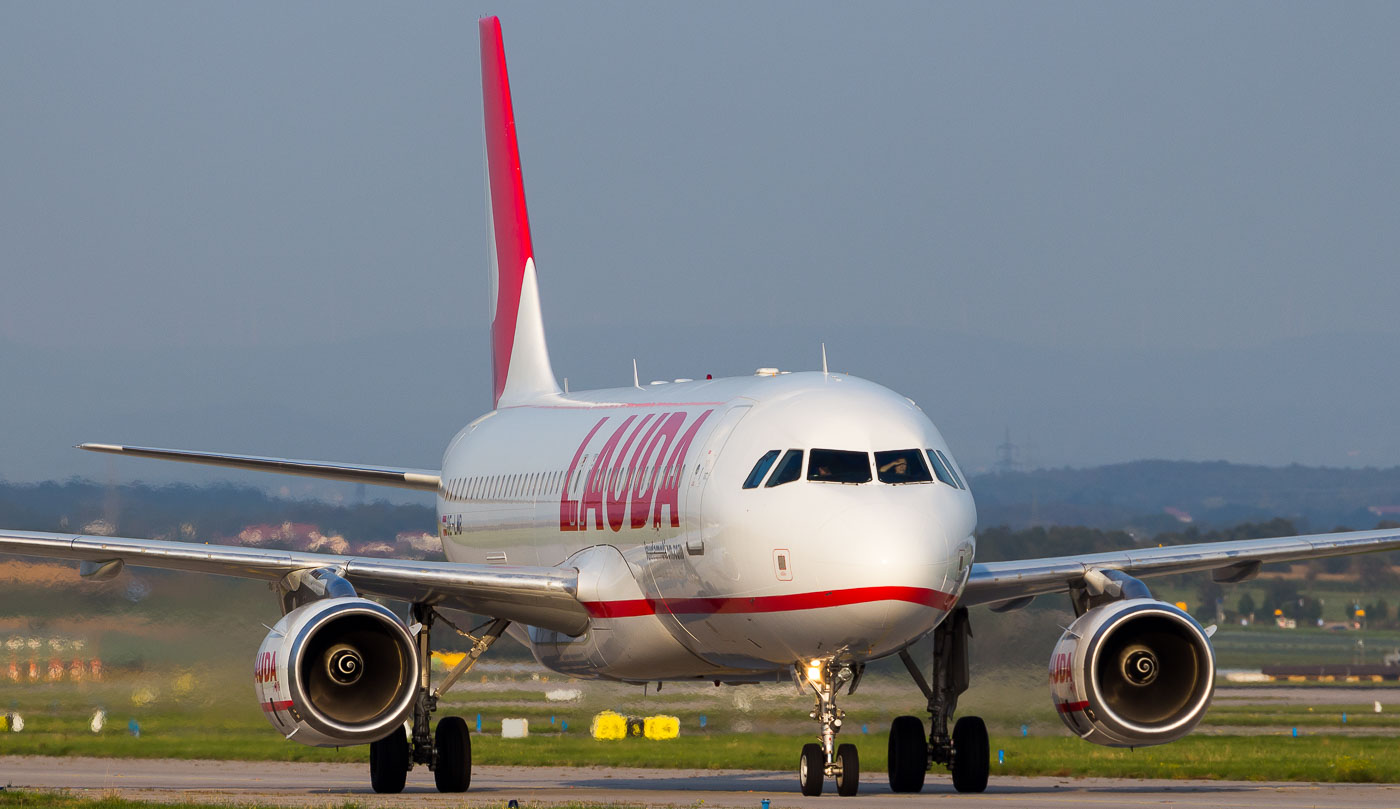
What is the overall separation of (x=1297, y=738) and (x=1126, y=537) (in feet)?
15.1

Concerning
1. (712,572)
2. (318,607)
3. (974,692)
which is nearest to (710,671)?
(712,572)

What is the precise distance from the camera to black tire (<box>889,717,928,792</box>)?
944 inches

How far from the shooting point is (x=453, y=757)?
25.4 m

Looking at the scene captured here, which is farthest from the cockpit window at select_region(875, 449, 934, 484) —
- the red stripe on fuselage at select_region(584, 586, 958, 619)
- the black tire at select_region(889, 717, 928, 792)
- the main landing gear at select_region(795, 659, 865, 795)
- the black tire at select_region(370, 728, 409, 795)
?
the black tire at select_region(370, 728, 409, 795)

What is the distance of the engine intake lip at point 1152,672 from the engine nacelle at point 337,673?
683 centimetres

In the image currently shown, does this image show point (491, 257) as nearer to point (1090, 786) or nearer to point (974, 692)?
point (974, 692)

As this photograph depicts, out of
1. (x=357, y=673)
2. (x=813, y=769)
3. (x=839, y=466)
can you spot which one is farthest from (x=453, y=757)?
(x=839, y=466)

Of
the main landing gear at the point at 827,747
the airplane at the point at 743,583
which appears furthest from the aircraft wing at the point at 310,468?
the main landing gear at the point at 827,747

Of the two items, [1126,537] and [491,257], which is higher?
[491,257]

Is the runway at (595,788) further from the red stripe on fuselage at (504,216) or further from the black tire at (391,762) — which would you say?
the red stripe on fuselage at (504,216)

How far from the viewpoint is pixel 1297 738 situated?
38406 mm

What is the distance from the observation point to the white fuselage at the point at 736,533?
19.2 metres

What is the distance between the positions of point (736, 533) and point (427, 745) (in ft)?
21.2

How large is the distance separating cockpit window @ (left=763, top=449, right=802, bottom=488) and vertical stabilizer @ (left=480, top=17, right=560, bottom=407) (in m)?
13.2
